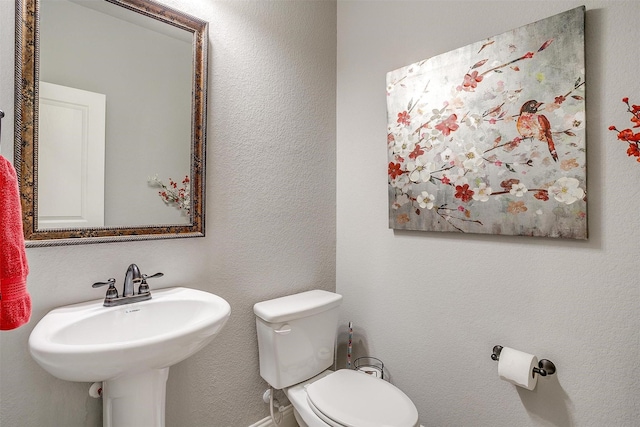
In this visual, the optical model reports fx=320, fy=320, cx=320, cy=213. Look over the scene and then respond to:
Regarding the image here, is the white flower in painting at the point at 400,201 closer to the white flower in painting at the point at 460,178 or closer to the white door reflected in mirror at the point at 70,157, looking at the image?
the white flower in painting at the point at 460,178

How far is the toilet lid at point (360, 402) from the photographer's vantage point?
1156 mm

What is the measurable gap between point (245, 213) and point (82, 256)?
0.65m

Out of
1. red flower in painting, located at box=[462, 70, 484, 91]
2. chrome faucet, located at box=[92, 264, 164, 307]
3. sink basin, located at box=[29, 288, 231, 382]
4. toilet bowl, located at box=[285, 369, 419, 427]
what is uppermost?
red flower in painting, located at box=[462, 70, 484, 91]

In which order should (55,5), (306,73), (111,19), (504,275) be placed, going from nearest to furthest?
(55,5) < (111,19) < (504,275) < (306,73)

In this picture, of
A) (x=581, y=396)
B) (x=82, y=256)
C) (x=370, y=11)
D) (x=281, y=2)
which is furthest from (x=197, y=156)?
(x=581, y=396)

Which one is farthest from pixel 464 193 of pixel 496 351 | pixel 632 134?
pixel 496 351

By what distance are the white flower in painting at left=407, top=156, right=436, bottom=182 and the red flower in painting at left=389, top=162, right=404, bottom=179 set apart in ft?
0.17

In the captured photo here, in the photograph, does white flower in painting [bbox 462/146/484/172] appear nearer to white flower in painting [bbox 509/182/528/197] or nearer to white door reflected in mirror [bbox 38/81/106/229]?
white flower in painting [bbox 509/182/528/197]

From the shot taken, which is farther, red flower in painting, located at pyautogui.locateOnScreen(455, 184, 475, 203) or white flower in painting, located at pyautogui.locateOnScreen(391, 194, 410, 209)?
white flower in painting, located at pyautogui.locateOnScreen(391, 194, 410, 209)

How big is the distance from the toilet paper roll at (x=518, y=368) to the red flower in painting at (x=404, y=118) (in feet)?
3.54

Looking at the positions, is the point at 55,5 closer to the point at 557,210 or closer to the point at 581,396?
the point at 557,210

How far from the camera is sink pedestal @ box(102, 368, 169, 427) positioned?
0.99 metres

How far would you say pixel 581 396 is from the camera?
1125mm

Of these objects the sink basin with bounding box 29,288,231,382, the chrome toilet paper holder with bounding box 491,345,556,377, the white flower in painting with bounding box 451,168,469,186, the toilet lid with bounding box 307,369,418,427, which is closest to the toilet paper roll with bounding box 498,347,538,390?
the chrome toilet paper holder with bounding box 491,345,556,377
